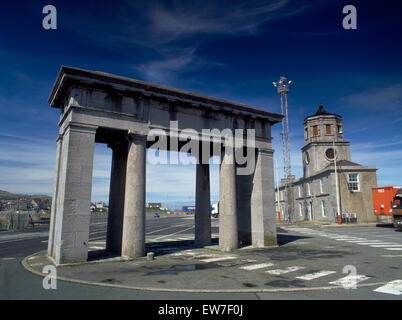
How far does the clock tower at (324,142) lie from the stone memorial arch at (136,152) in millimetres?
37391

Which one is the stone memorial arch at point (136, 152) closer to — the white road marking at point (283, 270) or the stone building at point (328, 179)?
the white road marking at point (283, 270)

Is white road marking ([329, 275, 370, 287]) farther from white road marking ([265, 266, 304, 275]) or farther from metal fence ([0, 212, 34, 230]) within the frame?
metal fence ([0, 212, 34, 230])

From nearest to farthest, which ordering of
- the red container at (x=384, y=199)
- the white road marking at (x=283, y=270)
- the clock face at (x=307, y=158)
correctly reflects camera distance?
1. the white road marking at (x=283, y=270)
2. the red container at (x=384, y=199)
3. the clock face at (x=307, y=158)

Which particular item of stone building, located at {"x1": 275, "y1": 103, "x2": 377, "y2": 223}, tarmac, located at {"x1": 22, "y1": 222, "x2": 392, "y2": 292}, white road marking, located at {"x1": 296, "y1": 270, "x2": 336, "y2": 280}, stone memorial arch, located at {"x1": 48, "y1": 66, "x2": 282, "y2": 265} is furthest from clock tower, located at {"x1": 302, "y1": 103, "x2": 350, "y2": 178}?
white road marking, located at {"x1": 296, "y1": 270, "x2": 336, "y2": 280}

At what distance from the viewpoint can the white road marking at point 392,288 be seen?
715cm

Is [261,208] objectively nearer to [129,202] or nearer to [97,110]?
[129,202]

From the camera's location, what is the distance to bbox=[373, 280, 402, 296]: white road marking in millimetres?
7149

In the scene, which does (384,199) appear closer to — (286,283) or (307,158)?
(307,158)

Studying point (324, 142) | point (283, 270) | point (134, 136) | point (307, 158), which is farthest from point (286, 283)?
point (307, 158)

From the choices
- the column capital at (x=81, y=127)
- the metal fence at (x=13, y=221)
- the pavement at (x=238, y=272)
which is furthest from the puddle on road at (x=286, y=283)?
the metal fence at (x=13, y=221)

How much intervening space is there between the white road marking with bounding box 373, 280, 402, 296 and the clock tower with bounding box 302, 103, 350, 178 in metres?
45.7

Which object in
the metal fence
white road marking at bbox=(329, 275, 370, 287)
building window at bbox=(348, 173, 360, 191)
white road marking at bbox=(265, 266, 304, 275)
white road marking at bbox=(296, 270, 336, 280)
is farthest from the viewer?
building window at bbox=(348, 173, 360, 191)
